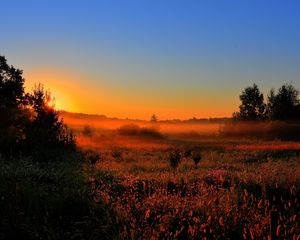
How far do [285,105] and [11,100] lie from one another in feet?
165

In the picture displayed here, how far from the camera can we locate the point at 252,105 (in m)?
84.7

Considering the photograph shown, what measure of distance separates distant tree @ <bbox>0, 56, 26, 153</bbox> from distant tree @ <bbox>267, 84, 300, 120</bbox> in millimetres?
48276

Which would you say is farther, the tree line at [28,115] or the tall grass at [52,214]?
the tree line at [28,115]

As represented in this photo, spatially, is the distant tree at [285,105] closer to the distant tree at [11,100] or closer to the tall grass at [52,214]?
the distant tree at [11,100]

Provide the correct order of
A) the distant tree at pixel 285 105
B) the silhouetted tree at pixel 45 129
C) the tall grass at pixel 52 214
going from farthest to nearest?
the distant tree at pixel 285 105
the silhouetted tree at pixel 45 129
the tall grass at pixel 52 214

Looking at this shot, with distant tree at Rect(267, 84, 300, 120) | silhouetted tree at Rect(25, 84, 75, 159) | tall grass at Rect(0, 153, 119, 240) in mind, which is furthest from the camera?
distant tree at Rect(267, 84, 300, 120)

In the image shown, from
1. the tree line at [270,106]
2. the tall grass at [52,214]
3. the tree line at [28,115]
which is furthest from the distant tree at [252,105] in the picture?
the tall grass at [52,214]

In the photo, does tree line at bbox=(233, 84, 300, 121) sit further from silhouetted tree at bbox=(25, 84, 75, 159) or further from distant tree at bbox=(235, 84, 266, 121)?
silhouetted tree at bbox=(25, 84, 75, 159)

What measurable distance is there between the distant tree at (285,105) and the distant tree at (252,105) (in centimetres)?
271

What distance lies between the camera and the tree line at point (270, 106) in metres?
78.2

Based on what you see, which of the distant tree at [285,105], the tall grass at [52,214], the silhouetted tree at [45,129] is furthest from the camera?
the distant tree at [285,105]

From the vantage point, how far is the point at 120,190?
1222 centimetres

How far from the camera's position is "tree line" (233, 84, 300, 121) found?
78250 millimetres

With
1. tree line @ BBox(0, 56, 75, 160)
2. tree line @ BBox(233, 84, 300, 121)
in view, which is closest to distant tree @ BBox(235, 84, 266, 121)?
tree line @ BBox(233, 84, 300, 121)
